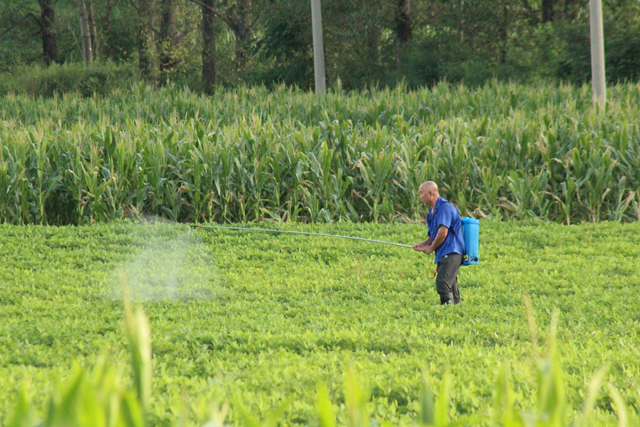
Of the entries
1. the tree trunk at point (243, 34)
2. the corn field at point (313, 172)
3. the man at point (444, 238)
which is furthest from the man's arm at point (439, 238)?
the tree trunk at point (243, 34)

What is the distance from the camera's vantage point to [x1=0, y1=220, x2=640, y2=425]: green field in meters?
3.59

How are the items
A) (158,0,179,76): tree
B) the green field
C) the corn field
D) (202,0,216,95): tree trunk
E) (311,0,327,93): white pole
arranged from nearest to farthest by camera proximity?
1. the green field
2. the corn field
3. (311,0,327,93): white pole
4. (158,0,179,76): tree
5. (202,0,216,95): tree trunk

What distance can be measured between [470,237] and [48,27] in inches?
1241

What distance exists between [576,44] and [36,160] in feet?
56.9

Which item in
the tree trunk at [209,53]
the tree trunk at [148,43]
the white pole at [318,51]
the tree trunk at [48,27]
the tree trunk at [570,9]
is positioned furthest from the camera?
the tree trunk at [48,27]

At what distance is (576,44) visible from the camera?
67.2 ft

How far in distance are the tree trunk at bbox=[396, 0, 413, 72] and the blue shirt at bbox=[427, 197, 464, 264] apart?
21.6m

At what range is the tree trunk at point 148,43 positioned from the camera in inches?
1014

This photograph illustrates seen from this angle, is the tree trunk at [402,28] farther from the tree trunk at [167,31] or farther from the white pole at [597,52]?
the white pole at [597,52]

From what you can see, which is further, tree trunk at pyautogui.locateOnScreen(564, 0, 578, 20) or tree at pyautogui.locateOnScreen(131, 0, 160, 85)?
tree at pyautogui.locateOnScreen(131, 0, 160, 85)

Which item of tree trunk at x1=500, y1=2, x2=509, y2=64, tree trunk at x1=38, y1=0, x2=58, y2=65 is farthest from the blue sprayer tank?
tree trunk at x1=38, y1=0, x2=58, y2=65

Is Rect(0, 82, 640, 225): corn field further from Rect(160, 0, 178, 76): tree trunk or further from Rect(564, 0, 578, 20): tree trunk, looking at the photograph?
Rect(160, 0, 178, 76): tree trunk

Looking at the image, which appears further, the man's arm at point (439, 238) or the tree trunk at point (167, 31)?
the tree trunk at point (167, 31)

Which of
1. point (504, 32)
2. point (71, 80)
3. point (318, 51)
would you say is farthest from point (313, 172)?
point (504, 32)
